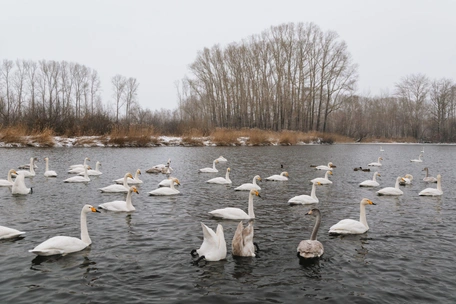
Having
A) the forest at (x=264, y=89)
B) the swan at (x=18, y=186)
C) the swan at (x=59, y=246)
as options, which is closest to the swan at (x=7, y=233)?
the swan at (x=59, y=246)

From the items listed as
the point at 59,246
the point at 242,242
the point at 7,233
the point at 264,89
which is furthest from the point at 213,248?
the point at 264,89

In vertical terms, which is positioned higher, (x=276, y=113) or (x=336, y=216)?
(x=276, y=113)

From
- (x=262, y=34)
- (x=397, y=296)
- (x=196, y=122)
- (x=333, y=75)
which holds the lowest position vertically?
(x=397, y=296)

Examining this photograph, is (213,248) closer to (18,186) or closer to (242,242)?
(242,242)

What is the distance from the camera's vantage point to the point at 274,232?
8.96 m

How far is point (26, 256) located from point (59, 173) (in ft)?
45.0

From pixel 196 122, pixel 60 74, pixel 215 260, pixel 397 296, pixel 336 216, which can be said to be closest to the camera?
pixel 397 296

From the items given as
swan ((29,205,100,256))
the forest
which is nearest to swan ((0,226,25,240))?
swan ((29,205,100,256))

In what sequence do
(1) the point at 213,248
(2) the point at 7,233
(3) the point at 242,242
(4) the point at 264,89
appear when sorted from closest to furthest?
(1) the point at 213,248
(3) the point at 242,242
(2) the point at 7,233
(4) the point at 264,89

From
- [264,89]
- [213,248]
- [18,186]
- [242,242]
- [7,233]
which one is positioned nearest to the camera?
[213,248]

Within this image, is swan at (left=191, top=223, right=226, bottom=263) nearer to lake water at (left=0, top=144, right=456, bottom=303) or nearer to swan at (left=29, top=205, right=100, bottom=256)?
lake water at (left=0, top=144, right=456, bottom=303)

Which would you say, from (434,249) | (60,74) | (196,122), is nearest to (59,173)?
(434,249)

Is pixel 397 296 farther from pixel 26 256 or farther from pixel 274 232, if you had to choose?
pixel 26 256

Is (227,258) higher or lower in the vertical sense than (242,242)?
lower
